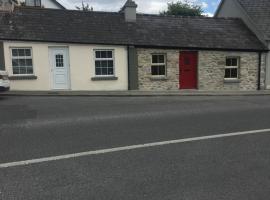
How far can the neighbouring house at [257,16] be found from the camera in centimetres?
2309

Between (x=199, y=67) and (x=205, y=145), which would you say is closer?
(x=205, y=145)

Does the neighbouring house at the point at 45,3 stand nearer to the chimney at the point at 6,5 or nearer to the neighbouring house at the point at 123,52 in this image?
the chimney at the point at 6,5

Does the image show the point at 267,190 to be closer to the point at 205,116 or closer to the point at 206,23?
the point at 205,116

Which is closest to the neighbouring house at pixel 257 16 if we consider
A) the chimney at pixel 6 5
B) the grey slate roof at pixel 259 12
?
the grey slate roof at pixel 259 12

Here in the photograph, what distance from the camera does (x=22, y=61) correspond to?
1930 cm

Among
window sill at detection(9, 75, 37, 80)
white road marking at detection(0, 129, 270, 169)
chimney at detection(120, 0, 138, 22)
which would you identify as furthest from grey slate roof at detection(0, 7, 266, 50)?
white road marking at detection(0, 129, 270, 169)

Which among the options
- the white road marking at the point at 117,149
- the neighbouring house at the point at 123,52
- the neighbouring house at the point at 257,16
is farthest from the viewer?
the neighbouring house at the point at 257,16

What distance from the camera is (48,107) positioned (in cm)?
1274

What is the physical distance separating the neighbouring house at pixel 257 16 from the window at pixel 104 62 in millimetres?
9708

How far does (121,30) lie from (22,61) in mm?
5780

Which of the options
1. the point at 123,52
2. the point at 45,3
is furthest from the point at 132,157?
the point at 45,3

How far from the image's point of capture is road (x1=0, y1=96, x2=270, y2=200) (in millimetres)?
4999

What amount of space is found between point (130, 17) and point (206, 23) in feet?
16.8

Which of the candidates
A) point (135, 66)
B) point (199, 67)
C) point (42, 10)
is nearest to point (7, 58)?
point (42, 10)
